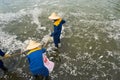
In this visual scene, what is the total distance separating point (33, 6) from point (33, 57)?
8900 mm

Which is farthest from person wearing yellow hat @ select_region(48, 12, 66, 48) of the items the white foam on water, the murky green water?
the white foam on water

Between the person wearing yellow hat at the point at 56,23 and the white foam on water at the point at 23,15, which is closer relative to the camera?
the person wearing yellow hat at the point at 56,23

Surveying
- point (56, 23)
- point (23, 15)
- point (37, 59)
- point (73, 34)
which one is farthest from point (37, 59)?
point (23, 15)

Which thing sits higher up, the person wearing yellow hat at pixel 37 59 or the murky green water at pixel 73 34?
the person wearing yellow hat at pixel 37 59

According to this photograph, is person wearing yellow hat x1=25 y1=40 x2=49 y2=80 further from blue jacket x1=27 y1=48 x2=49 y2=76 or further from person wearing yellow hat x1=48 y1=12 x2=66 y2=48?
person wearing yellow hat x1=48 y1=12 x2=66 y2=48

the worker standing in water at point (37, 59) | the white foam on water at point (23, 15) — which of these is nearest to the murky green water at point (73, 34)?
the white foam on water at point (23, 15)

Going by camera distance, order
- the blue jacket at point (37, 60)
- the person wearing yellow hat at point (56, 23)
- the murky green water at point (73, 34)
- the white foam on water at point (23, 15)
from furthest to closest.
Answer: the white foam on water at point (23, 15)
the person wearing yellow hat at point (56, 23)
the murky green water at point (73, 34)
the blue jacket at point (37, 60)

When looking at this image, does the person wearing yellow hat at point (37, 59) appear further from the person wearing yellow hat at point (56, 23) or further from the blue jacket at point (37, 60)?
the person wearing yellow hat at point (56, 23)

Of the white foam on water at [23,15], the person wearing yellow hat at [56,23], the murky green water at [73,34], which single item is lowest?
the murky green water at [73,34]

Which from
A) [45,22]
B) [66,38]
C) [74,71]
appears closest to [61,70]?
[74,71]

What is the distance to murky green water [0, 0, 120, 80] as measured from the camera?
6.80 m

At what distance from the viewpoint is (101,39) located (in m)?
8.77

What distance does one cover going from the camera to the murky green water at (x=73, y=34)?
680 cm

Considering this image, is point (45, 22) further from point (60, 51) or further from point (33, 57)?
point (33, 57)
